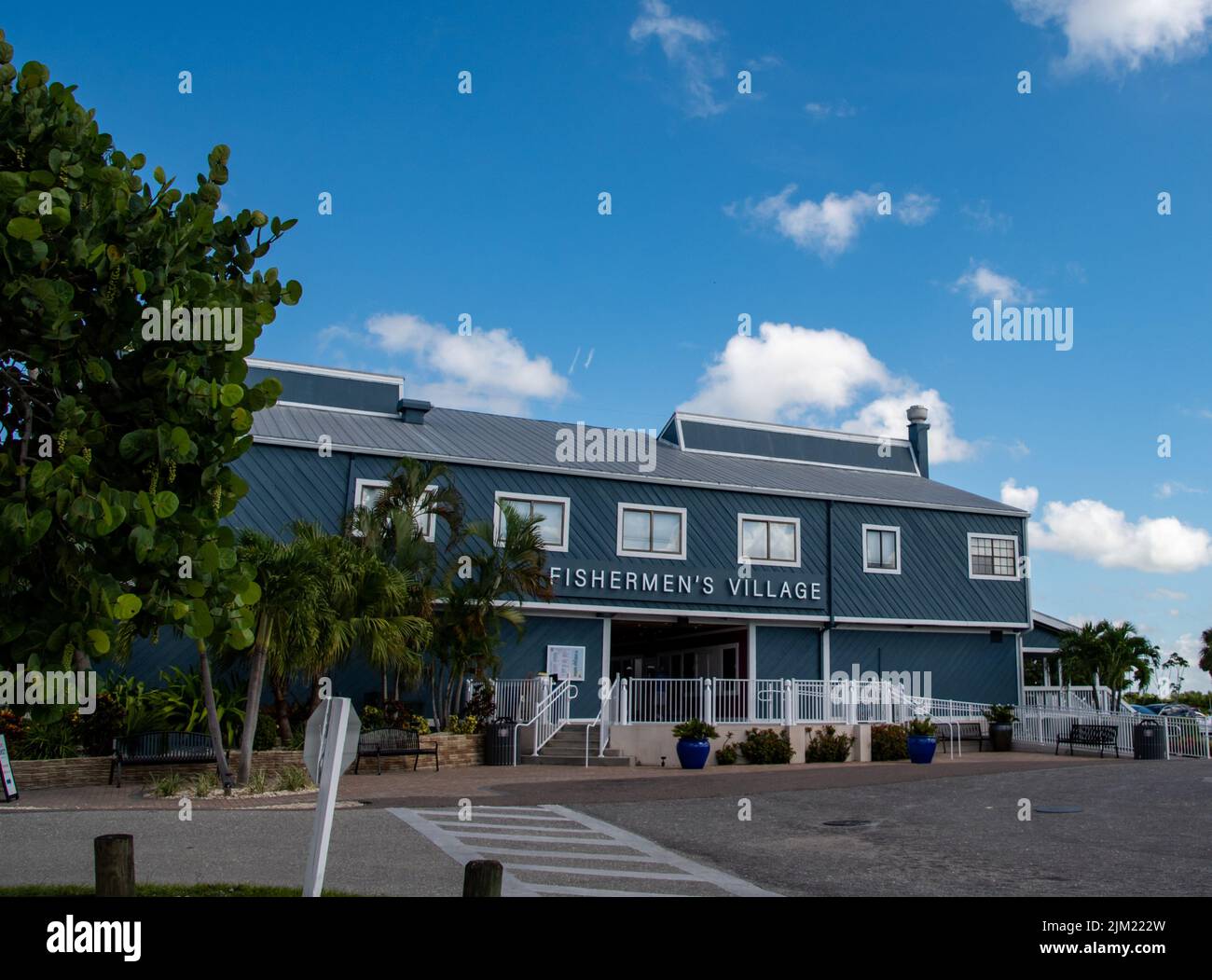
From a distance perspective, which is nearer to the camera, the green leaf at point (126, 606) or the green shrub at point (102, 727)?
the green leaf at point (126, 606)

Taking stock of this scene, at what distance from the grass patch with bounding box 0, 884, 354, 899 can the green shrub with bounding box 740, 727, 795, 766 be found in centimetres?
1495

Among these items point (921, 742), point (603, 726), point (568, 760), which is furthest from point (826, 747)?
point (568, 760)

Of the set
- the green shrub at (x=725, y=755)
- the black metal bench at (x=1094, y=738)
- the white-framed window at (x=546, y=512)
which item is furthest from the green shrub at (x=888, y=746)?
the white-framed window at (x=546, y=512)

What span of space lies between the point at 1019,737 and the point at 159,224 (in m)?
25.6

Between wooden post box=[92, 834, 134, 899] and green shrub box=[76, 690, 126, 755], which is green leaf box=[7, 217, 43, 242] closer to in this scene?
wooden post box=[92, 834, 134, 899]

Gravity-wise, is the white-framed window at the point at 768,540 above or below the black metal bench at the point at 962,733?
above

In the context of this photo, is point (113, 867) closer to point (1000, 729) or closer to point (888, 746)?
point (888, 746)

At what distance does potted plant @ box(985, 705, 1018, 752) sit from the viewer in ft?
85.6

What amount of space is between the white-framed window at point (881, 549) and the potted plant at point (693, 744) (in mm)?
8715

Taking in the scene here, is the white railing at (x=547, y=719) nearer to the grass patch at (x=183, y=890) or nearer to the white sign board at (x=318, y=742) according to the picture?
the grass patch at (x=183, y=890)

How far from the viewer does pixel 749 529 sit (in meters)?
26.8

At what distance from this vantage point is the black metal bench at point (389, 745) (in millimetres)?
18719
